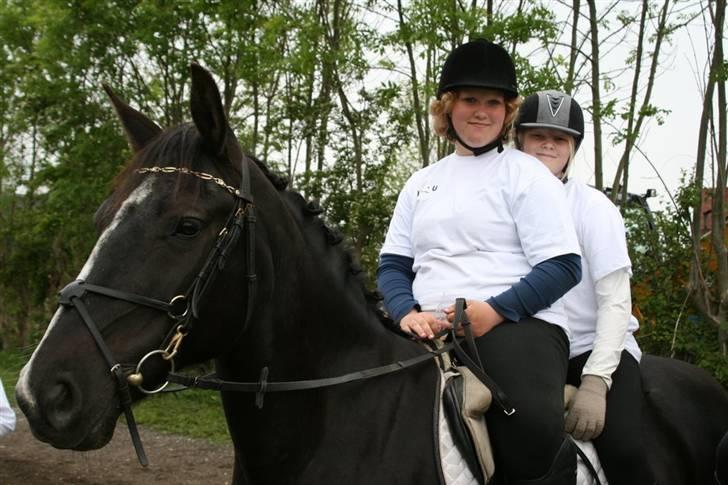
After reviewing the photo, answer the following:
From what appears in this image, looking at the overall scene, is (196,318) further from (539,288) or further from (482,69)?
(482,69)

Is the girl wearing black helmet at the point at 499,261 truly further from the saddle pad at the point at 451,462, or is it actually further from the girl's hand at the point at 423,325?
the saddle pad at the point at 451,462

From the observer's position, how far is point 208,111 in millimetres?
2395

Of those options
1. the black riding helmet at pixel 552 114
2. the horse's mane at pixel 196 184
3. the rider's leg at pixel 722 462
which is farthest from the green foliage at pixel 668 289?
the horse's mane at pixel 196 184

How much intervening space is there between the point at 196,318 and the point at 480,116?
158 centimetres

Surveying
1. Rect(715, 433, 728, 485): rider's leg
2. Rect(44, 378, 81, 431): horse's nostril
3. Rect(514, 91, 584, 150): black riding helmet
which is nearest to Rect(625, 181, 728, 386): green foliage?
Rect(715, 433, 728, 485): rider's leg

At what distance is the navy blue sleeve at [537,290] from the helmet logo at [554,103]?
1150mm

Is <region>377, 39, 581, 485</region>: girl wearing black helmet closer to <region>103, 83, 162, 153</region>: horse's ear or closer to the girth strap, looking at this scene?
the girth strap

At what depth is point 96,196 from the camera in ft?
40.8

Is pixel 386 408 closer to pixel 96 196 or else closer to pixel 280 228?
pixel 280 228

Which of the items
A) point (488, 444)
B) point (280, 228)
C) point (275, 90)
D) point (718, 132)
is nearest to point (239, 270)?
point (280, 228)

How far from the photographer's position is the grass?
9.62m

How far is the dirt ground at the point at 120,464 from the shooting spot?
750cm

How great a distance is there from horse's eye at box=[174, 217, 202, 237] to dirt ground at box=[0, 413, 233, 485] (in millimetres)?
5745

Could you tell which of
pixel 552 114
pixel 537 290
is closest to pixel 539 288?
pixel 537 290
